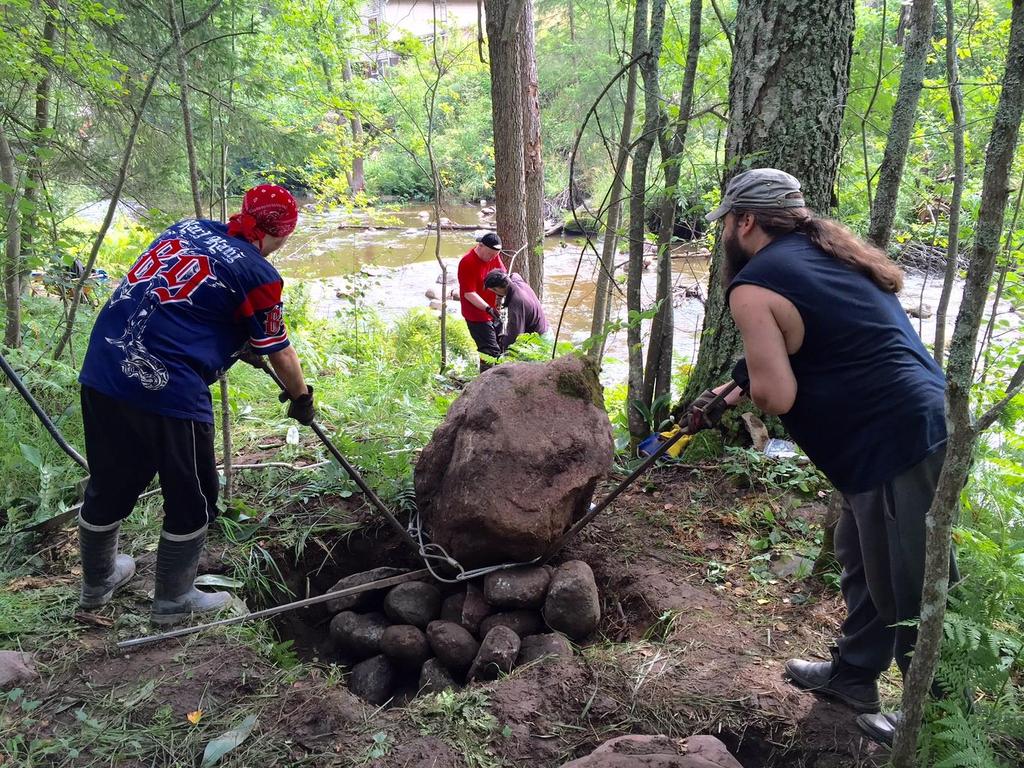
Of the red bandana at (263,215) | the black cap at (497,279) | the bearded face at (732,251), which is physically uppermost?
the red bandana at (263,215)

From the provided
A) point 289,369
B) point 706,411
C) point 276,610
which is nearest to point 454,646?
point 276,610

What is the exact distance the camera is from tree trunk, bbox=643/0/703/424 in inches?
165

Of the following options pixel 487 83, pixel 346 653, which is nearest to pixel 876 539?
pixel 346 653

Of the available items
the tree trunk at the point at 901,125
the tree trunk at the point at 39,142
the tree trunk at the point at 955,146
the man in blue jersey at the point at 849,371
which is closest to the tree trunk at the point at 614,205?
the tree trunk at the point at 901,125

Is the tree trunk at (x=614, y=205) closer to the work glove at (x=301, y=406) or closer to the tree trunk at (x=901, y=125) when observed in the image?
the tree trunk at (x=901, y=125)

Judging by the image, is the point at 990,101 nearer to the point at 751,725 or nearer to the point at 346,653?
the point at 751,725

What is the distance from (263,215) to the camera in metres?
2.81

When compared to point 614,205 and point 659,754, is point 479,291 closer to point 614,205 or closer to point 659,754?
point 614,205

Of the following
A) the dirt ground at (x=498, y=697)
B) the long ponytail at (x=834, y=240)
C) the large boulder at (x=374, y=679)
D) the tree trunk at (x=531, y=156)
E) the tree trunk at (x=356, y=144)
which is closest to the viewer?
the long ponytail at (x=834, y=240)

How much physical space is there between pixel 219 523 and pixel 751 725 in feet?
9.29

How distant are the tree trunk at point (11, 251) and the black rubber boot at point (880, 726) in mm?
4860

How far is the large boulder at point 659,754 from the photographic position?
77.7 inches

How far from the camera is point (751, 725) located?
2414 millimetres

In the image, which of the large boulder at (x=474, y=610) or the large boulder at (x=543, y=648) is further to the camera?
the large boulder at (x=474, y=610)
